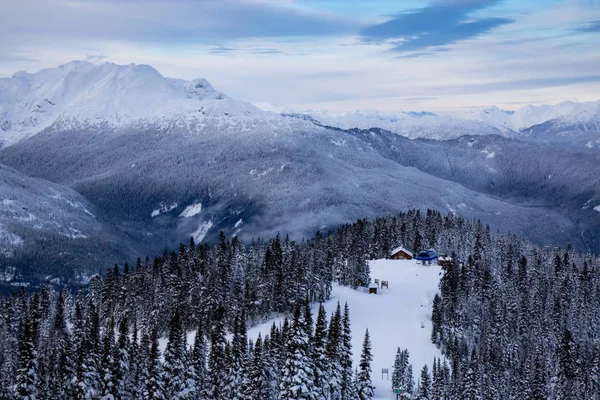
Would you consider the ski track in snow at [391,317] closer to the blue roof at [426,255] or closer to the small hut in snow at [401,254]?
the blue roof at [426,255]

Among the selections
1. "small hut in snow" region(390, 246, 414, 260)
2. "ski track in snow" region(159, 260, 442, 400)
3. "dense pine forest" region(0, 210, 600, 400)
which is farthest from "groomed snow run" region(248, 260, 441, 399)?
"small hut in snow" region(390, 246, 414, 260)

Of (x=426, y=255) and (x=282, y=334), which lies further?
(x=426, y=255)

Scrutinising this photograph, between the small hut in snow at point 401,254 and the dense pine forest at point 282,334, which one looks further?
the small hut in snow at point 401,254

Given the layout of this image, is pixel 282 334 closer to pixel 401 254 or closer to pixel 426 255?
pixel 426 255

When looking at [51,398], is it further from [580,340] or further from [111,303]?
[580,340]

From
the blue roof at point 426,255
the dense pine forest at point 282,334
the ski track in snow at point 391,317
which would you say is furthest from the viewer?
the blue roof at point 426,255

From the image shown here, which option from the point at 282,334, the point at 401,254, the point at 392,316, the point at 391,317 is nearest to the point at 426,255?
the point at 401,254

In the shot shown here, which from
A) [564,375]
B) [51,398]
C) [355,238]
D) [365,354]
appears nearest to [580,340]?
[564,375]

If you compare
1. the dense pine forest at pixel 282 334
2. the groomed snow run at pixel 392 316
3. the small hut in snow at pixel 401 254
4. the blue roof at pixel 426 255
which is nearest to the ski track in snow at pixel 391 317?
the groomed snow run at pixel 392 316
